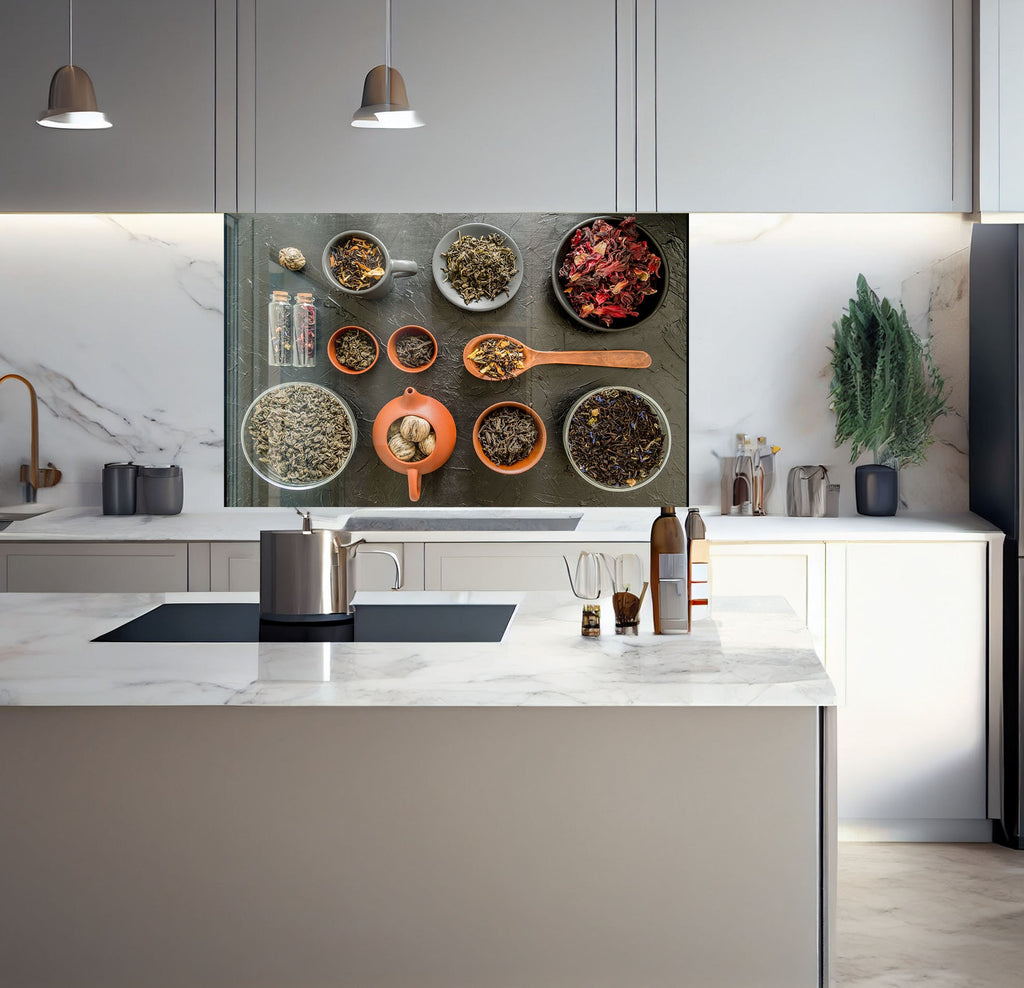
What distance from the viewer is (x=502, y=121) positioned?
3709mm

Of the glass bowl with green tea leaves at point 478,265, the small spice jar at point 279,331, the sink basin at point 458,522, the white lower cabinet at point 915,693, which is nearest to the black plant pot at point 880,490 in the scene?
the white lower cabinet at point 915,693

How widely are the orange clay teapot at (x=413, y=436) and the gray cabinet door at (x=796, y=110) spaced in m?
1.17

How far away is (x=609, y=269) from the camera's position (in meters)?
4.13

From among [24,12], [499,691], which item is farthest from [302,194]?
[499,691]

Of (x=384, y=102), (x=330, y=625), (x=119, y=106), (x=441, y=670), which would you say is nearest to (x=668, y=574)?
(x=441, y=670)

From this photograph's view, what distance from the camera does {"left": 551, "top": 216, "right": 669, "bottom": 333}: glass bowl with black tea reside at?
4.13 m

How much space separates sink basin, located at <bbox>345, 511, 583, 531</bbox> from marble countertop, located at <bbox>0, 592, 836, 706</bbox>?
1.63 meters

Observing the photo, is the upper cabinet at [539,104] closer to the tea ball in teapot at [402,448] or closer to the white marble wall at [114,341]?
the white marble wall at [114,341]

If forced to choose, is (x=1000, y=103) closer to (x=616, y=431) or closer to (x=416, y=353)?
(x=616, y=431)

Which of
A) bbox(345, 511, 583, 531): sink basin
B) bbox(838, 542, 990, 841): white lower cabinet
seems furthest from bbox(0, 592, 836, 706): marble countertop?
bbox(345, 511, 583, 531): sink basin

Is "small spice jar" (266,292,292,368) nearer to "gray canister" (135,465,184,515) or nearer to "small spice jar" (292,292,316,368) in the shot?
"small spice jar" (292,292,316,368)

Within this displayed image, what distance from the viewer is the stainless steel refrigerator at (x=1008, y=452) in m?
3.36

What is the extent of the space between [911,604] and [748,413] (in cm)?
99

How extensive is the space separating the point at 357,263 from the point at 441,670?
263 cm
